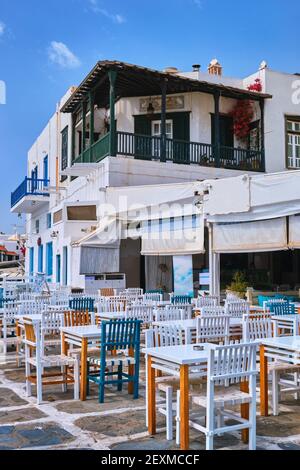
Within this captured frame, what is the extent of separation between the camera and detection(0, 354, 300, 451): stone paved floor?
5.05 m

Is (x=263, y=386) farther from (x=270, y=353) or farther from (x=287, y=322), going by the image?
(x=287, y=322)

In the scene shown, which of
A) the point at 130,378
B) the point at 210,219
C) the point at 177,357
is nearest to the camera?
the point at 177,357

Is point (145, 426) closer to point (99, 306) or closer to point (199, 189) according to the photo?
point (99, 306)

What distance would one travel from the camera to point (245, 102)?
20094 mm

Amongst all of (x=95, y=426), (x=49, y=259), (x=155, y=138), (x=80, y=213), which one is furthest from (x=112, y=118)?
(x=95, y=426)

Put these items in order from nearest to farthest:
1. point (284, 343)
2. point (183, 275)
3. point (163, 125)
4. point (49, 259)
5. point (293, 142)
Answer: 1. point (284, 343)
2. point (183, 275)
3. point (163, 125)
4. point (293, 142)
5. point (49, 259)

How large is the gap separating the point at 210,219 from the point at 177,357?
8.60 meters

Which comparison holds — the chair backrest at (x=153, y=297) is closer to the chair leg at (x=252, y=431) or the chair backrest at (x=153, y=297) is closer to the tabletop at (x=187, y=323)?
the tabletop at (x=187, y=323)

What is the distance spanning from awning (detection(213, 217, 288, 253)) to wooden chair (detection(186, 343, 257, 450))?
7.17 metres

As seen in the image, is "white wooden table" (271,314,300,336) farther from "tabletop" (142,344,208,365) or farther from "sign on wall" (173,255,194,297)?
"sign on wall" (173,255,194,297)

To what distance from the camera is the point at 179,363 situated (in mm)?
4793

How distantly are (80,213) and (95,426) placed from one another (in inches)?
503
